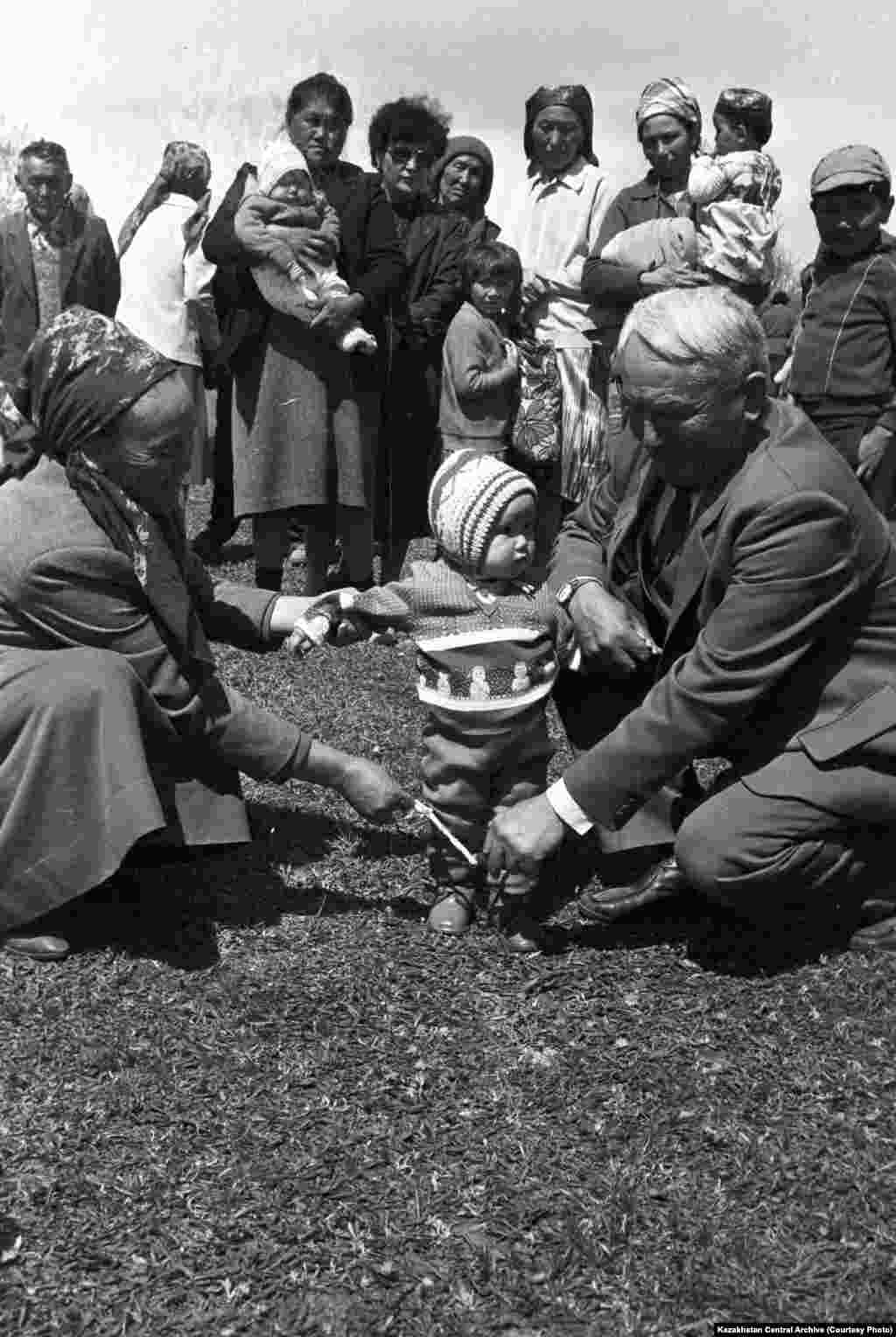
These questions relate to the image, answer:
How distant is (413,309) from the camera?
25.5 ft

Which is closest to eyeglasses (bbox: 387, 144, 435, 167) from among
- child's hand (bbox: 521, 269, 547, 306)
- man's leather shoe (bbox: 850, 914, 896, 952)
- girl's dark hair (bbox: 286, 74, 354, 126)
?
girl's dark hair (bbox: 286, 74, 354, 126)

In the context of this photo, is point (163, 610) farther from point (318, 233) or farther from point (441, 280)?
point (441, 280)

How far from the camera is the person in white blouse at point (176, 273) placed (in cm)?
876

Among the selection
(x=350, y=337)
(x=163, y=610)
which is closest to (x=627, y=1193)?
(x=163, y=610)

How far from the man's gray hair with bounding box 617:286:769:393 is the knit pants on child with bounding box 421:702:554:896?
96 cm

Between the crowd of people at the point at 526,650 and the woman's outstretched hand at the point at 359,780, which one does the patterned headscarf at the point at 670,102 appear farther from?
the woman's outstretched hand at the point at 359,780

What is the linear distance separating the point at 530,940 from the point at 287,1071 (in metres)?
0.83

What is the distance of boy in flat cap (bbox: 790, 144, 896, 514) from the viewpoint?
6.74 m

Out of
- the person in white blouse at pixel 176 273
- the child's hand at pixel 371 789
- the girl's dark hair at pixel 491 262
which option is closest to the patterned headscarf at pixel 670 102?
the girl's dark hair at pixel 491 262

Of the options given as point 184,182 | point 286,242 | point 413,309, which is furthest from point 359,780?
point 184,182

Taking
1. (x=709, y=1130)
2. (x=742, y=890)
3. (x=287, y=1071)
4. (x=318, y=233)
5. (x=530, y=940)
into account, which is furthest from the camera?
(x=318, y=233)

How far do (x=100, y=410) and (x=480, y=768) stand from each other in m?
1.32

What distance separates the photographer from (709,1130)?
345 centimetres

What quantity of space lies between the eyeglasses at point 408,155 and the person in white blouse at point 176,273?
1.43 metres
